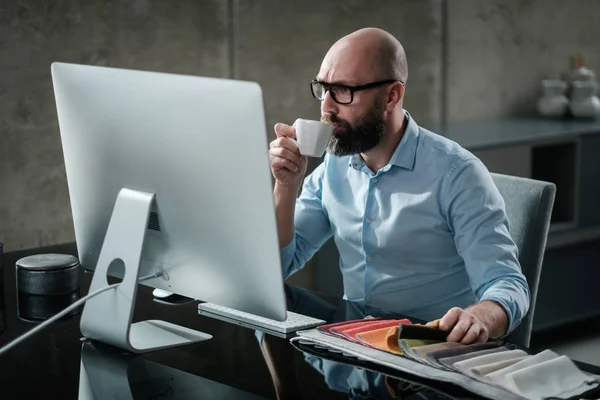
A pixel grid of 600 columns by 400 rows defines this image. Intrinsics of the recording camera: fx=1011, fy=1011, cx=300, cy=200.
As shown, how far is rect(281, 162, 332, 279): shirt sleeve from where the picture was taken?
2360mm

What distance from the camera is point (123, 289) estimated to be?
1.76 m

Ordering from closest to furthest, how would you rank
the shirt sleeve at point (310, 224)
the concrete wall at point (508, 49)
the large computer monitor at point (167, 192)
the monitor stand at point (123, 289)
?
1. the large computer monitor at point (167, 192)
2. the monitor stand at point (123, 289)
3. the shirt sleeve at point (310, 224)
4. the concrete wall at point (508, 49)

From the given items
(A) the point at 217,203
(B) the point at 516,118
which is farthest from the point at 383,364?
(B) the point at 516,118

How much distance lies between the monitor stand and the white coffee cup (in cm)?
32

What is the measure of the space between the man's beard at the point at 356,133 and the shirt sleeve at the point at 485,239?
19 cm

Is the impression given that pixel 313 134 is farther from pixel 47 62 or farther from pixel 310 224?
pixel 47 62

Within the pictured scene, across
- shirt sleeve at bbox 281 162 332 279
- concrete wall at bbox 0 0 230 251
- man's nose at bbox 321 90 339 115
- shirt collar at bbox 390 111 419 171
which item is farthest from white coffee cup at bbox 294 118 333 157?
concrete wall at bbox 0 0 230 251

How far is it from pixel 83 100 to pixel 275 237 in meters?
0.49

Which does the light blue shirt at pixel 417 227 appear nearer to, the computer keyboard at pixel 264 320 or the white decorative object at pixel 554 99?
the computer keyboard at pixel 264 320

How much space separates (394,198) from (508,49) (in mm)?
2491

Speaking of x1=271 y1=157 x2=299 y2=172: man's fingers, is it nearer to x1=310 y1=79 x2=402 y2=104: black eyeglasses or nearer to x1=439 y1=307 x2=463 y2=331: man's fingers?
x1=310 y1=79 x2=402 y2=104: black eyeglasses

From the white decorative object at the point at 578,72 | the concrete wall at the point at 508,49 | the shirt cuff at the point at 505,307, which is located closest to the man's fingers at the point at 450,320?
the shirt cuff at the point at 505,307

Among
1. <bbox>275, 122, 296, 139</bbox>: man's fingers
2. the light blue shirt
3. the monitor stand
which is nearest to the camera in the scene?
the monitor stand

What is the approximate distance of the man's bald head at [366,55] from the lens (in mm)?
2162
